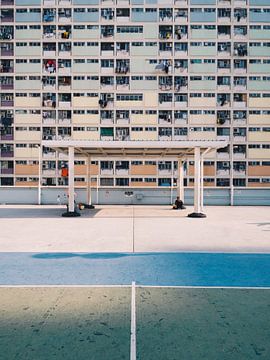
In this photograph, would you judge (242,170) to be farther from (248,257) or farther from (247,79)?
(248,257)

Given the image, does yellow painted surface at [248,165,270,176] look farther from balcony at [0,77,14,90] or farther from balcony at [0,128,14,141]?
balcony at [0,77,14,90]

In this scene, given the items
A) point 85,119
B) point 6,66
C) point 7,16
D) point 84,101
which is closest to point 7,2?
point 7,16

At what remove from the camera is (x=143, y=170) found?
44594 mm

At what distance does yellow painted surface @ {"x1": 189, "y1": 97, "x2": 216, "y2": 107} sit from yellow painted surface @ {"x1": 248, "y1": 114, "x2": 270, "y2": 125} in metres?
5.21

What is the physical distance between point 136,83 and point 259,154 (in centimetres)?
1842

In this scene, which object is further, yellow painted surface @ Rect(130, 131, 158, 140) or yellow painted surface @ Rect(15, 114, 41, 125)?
yellow painted surface @ Rect(15, 114, 41, 125)

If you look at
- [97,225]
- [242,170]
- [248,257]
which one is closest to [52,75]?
[242,170]

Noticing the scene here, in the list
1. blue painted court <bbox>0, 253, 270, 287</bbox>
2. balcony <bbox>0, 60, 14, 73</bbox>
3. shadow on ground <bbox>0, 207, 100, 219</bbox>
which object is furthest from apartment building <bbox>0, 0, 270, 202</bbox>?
blue painted court <bbox>0, 253, 270, 287</bbox>


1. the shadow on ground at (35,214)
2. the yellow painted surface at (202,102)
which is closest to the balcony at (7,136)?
the yellow painted surface at (202,102)

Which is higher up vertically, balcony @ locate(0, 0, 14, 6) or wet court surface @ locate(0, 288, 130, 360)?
balcony @ locate(0, 0, 14, 6)

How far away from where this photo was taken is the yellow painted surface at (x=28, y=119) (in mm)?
45031

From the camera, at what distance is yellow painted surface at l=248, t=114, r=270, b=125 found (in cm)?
4509

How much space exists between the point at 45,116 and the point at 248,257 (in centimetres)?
4051

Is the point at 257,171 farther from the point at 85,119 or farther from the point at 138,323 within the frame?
the point at 138,323
